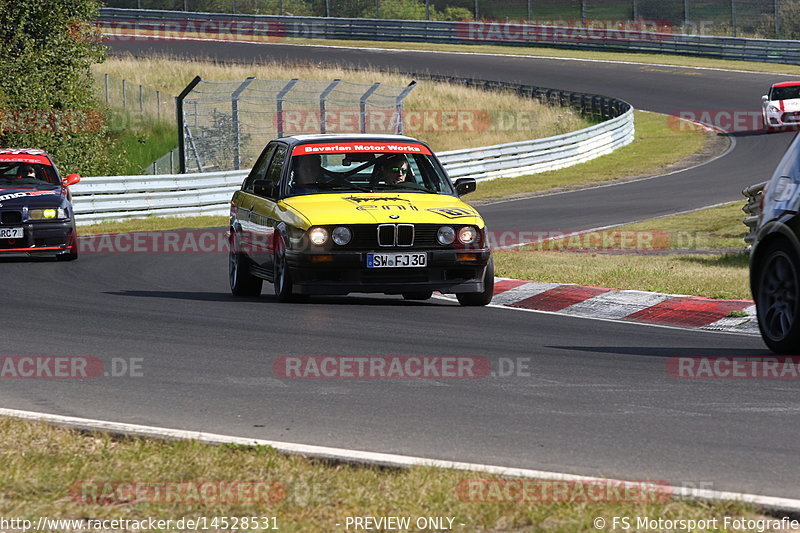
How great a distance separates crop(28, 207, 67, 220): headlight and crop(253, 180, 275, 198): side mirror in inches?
209

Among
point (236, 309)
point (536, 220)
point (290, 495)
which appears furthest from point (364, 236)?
point (536, 220)

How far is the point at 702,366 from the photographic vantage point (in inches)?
324

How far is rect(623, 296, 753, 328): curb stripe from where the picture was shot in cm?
1085

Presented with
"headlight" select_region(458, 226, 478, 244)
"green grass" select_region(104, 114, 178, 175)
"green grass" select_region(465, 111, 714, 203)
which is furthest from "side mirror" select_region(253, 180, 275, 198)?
"green grass" select_region(104, 114, 178, 175)

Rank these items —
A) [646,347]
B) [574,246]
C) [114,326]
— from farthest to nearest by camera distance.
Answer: [574,246] < [114,326] < [646,347]

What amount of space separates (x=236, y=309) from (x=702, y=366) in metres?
4.79

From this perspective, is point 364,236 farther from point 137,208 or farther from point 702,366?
point 137,208

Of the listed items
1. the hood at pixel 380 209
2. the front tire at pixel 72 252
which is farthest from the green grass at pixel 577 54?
the hood at pixel 380 209

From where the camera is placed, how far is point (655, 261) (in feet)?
52.9

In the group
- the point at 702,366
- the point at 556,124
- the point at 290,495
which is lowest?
the point at 556,124

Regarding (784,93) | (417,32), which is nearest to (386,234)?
(784,93)

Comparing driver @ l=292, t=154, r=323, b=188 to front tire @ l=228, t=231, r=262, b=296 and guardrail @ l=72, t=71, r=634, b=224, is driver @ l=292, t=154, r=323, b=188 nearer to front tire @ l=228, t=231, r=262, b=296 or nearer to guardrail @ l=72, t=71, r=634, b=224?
front tire @ l=228, t=231, r=262, b=296

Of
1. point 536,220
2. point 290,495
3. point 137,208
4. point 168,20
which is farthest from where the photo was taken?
point 168,20

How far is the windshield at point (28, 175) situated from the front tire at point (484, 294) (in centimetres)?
769
